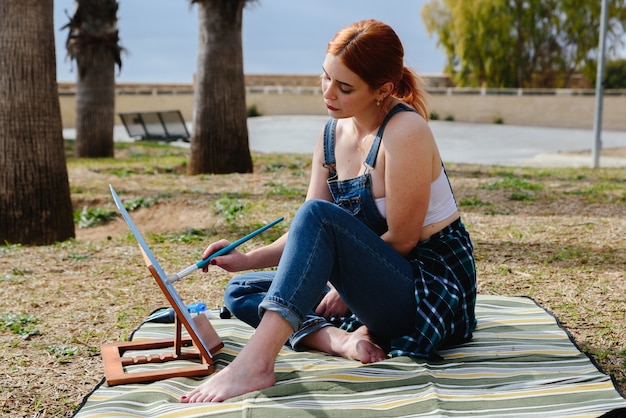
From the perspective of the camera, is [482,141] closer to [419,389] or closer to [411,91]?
[411,91]

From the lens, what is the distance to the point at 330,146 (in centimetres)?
337

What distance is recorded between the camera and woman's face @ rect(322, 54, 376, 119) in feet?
9.93

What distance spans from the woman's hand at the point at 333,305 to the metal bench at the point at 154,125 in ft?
50.6

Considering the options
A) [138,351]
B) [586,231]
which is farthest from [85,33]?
[138,351]

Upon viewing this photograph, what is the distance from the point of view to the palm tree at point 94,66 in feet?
47.2

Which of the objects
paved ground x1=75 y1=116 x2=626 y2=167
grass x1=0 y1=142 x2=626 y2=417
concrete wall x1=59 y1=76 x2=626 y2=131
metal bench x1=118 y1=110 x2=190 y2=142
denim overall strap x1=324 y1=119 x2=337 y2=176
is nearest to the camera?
denim overall strap x1=324 y1=119 x2=337 y2=176

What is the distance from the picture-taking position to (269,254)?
3.30 metres

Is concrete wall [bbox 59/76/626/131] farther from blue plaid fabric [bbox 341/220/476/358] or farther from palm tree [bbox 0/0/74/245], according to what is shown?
blue plaid fabric [bbox 341/220/476/358]

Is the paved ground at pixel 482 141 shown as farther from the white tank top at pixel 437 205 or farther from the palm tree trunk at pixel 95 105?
the white tank top at pixel 437 205

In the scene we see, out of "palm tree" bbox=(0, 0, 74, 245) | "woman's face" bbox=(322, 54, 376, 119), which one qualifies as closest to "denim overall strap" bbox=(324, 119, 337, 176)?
"woman's face" bbox=(322, 54, 376, 119)

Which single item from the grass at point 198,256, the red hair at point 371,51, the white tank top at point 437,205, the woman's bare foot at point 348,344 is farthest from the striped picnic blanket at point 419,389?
the red hair at point 371,51

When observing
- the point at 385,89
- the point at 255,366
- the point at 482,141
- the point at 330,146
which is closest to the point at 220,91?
the point at 330,146

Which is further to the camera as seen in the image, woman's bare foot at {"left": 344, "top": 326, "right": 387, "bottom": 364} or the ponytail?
the ponytail

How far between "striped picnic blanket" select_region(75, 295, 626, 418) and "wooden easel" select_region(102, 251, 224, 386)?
4cm
